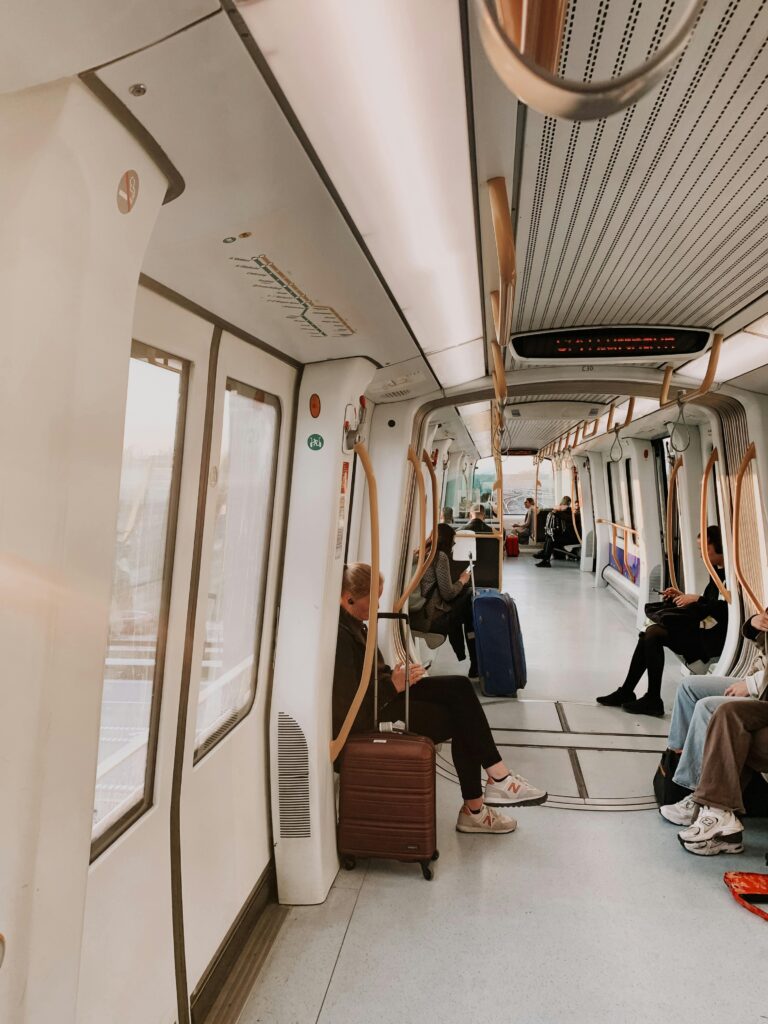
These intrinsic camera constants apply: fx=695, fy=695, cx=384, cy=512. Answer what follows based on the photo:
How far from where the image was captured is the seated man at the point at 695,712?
3.87m

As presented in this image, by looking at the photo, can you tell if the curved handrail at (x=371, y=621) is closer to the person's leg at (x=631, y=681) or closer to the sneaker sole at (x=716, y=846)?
the sneaker sole at (x=716, y=846)

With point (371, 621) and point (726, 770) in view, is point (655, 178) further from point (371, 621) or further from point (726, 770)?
point (726, 770)

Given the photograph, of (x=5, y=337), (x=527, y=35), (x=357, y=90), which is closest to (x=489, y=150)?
(x=357, y=90)

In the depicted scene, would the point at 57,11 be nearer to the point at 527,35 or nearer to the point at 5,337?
the point at 5,337

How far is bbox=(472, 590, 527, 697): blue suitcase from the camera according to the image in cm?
614

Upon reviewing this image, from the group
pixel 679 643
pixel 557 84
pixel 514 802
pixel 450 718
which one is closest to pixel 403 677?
pixel 450 718

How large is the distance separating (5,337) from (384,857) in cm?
308

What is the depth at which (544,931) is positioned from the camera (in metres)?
2.96

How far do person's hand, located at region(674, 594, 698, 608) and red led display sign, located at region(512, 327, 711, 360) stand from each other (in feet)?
9.08

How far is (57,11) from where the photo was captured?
86 cm

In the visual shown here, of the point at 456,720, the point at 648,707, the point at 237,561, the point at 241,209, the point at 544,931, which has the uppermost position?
the point at 241,209

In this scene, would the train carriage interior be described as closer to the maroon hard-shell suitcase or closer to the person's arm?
the maroon hard-shell suitcase

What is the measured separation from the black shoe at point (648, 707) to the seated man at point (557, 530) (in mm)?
10542

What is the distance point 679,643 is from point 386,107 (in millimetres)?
5515
